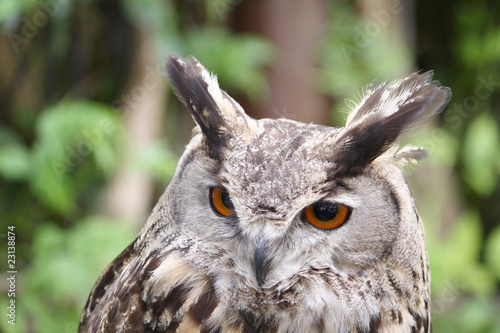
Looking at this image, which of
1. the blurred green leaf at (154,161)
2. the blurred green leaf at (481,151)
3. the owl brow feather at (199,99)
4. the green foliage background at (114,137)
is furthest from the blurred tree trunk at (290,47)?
the owl brow feather at (199,99)

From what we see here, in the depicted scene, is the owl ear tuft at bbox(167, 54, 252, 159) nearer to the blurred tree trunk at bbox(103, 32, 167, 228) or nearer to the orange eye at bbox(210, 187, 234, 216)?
the orange eye at bbox(210, 187, 234, 216)

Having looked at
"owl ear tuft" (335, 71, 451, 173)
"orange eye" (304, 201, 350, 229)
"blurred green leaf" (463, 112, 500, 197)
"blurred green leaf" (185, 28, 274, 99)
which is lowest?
"orange eye" (304, 201, 350, 229)

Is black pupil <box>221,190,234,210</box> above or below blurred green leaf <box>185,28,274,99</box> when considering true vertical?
below

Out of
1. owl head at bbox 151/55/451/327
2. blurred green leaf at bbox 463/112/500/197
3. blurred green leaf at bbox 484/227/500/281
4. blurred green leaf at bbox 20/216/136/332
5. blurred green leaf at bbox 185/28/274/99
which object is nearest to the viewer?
owl head at bbox 151/55/451/327

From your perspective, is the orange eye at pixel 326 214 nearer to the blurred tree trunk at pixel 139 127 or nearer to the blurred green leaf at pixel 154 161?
the blurred green leaf at pixel 154 161

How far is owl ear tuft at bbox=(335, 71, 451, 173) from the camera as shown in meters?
1.10

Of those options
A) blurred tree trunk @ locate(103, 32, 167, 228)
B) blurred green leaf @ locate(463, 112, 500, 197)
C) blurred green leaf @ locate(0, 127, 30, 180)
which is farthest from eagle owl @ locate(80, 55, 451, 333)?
blurred green leaf @ locate(463, 112, 500, 197)

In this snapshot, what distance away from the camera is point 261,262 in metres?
1.08

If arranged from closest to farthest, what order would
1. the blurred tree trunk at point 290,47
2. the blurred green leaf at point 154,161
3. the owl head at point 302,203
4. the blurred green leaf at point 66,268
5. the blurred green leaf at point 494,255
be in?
1. the owl head at point 302,203
2. the blurred green leaf at point 66,268
3. the blurred green leaf at point 154,161
4. the blurred tree trunk at point 290,47
5. the blurred green leaf at point 494,255

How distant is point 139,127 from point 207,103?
5.40 feet

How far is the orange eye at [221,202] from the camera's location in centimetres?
111

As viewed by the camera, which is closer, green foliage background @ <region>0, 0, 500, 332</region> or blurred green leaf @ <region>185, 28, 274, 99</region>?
green foliage background @ <region>0, 0, 500, 332</region>

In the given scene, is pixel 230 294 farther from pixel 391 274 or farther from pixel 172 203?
pixel 391 274

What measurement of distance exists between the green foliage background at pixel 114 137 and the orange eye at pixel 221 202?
2.92 ft
